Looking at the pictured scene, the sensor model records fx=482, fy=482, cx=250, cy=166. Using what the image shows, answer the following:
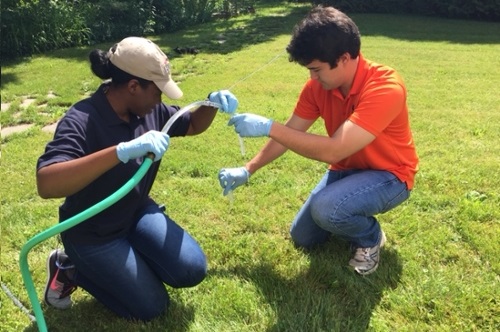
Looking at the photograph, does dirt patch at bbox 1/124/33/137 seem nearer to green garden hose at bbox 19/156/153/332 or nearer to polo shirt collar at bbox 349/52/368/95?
green garden hose at bbox 19/156/153/332

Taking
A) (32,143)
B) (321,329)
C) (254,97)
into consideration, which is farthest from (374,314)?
(254,97)

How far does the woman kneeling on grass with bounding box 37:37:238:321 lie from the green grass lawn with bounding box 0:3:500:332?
136 mm

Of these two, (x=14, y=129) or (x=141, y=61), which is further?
(x=14, y=129)

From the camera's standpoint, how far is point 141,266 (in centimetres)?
220

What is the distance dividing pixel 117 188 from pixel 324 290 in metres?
1.07

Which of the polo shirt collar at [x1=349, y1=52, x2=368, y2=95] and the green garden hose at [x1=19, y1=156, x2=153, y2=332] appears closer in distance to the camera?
the green garden hose at [x1=19, y1=156, x2=153, y2=332]

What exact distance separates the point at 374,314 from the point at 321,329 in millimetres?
262

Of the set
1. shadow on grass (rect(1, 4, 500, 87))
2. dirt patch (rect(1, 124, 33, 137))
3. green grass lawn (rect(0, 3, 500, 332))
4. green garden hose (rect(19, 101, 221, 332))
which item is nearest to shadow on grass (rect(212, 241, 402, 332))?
green grass lawn (rect(0, 3, 500, 332))

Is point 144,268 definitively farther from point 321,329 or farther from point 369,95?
point 369,95

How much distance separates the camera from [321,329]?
2014 mm

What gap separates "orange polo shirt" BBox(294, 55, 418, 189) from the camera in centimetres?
214

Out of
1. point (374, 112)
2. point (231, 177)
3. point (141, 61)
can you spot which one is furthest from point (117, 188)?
point (374, 112)

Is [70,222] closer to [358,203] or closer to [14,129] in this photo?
[358,203]

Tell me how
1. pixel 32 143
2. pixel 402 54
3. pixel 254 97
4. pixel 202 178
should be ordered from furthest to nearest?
pixel 402 54 < pixel 254 97 < pixel 32 143 < pixel 202 178
